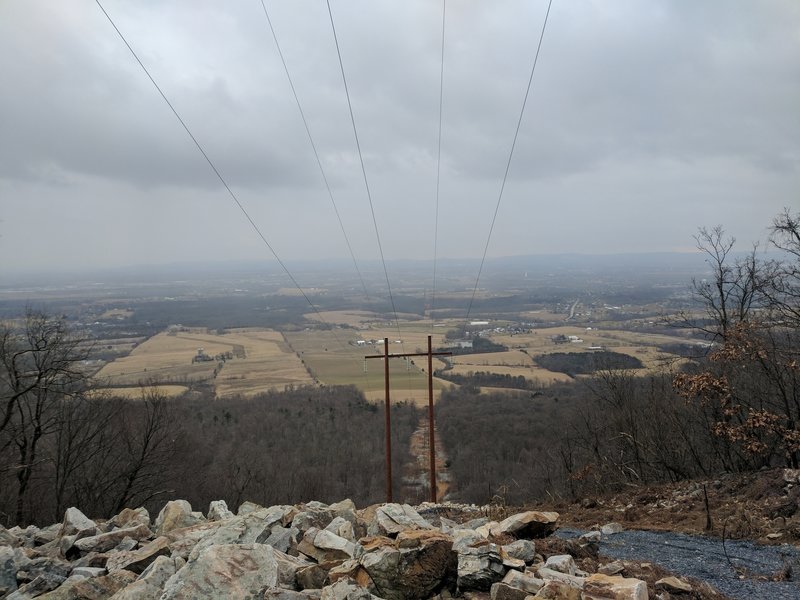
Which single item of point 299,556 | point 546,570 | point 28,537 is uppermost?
point 546,570

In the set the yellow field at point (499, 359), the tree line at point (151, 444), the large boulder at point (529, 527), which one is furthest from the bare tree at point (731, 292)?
the yellow field at point (499, 359)

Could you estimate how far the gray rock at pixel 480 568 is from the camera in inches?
232

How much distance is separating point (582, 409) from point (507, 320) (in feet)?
162

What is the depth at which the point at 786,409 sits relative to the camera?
13492 mm

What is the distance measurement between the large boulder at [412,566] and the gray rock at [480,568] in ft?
0.52

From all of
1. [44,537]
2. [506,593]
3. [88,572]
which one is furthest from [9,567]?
[506,593]

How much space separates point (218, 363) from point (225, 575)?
190 feet

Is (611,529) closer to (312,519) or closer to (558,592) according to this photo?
(558,592)

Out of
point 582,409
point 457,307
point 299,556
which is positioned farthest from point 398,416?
point 457,307

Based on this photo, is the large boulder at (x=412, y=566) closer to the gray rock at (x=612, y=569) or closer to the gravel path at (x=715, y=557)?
the gray rock at (x=612, y=569)

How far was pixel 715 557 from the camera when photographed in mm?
8086

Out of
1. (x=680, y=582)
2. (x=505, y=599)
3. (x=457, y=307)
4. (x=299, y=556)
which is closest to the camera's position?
(x=505, y=599)

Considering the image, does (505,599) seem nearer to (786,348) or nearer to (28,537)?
(28,537)

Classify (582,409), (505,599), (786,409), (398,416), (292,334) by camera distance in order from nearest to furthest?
(505,599) → (786,409) → (582,409) → (398,416) → (292,334)
